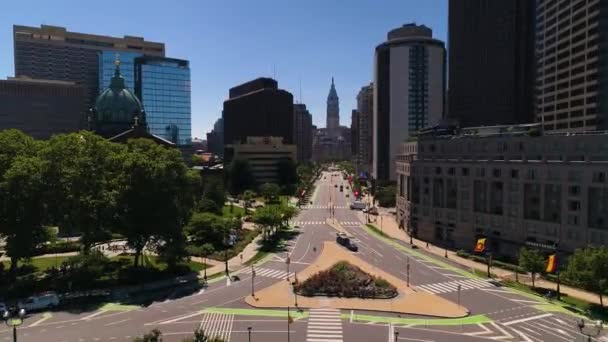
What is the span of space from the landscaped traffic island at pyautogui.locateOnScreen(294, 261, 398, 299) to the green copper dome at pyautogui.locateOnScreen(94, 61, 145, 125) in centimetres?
9322

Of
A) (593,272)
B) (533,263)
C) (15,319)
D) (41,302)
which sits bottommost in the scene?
(41,302)

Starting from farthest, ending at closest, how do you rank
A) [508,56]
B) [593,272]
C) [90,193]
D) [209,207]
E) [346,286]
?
[508,56] → [209,207] → [90,193] → [346,286] → [593,272]

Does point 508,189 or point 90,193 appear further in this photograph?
point 508,189

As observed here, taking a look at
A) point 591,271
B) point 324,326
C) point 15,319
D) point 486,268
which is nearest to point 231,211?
point 486,268

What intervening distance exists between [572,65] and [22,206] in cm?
14251

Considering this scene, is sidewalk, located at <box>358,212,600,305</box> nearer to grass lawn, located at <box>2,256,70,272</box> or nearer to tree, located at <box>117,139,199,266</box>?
tree, located at <box>117,139,199,266</box>

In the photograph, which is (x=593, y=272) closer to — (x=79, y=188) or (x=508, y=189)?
(x=508, y=189)

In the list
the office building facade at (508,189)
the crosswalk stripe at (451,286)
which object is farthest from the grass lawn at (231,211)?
the crosswalk stripe at (451,286)

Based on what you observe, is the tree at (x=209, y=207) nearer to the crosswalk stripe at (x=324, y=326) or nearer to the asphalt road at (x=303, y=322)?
the asphalt road at (x=303, y=322)

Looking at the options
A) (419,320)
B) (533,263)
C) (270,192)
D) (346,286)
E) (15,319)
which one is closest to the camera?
(15,319)

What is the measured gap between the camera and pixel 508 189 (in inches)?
3497

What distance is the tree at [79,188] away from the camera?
7006 cm

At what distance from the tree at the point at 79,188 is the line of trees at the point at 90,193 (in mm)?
129

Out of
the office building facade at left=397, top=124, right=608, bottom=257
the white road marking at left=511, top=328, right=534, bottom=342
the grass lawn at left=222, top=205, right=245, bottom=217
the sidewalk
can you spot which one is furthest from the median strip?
the grass lawn at left=222, top=205, right=245, bottom=217
